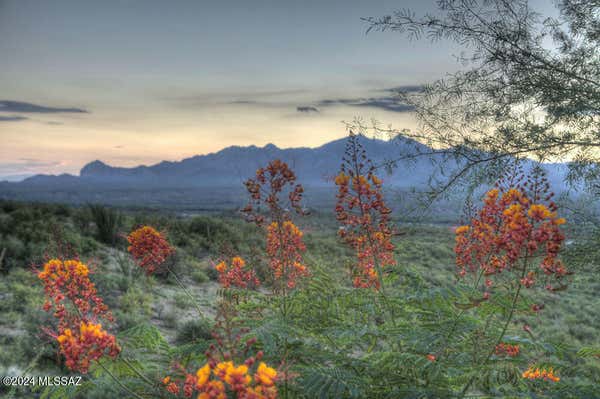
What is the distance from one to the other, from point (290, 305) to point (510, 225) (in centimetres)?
197

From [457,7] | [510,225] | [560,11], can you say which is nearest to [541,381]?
[510,225]

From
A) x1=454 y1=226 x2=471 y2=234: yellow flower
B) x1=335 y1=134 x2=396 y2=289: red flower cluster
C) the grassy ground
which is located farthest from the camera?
the grassy ground

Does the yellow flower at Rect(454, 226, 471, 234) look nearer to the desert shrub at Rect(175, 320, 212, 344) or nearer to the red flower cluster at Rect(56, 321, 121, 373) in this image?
the red flower cluster at Rect(56, 321, 121, 373)

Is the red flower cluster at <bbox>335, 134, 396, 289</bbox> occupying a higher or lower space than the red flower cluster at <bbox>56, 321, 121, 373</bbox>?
higher

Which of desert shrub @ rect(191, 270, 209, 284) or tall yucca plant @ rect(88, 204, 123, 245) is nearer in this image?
desert shrub @ rect(191, 270, 209, 284)

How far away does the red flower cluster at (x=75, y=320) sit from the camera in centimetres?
210

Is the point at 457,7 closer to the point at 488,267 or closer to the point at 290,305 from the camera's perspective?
the point at 488,267

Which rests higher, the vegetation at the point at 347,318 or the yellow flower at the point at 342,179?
the yellow flower at the point at 342,179

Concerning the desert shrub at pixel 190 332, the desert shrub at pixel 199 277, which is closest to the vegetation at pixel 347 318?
the desert shrub at pixel 190 332

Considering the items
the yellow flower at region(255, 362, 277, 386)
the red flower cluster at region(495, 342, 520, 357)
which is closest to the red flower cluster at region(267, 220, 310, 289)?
the red flower cluster at region(495, 342, 520, 357)

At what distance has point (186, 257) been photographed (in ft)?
46.9

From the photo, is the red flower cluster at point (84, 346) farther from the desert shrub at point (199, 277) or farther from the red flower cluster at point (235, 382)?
the desert shrub at point (199, 277)

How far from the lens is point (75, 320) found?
2.85m

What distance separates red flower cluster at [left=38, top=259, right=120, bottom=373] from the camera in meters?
2.10
